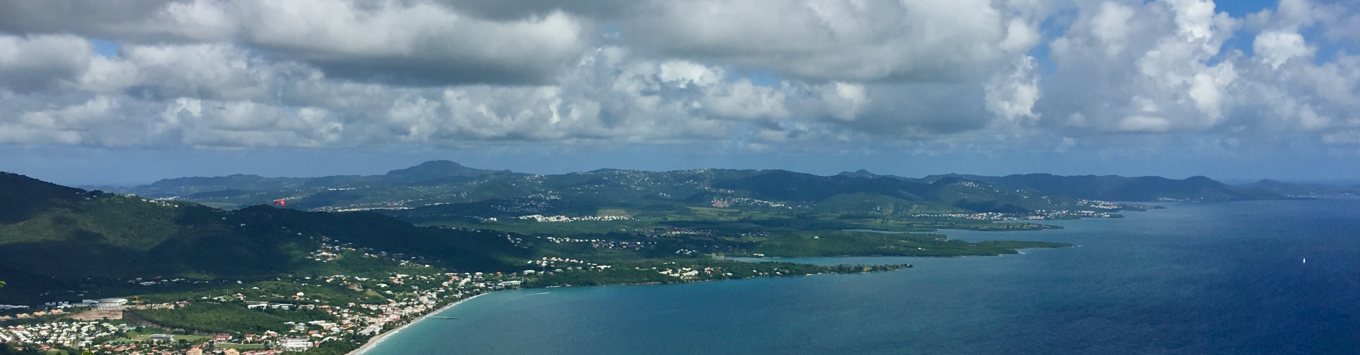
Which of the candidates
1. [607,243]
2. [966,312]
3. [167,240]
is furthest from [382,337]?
[607,243]

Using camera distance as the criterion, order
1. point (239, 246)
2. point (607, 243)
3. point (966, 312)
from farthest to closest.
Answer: point (607, 243)
point (239, 246)
point (966, 312)

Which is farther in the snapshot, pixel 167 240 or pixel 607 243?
pixel 607 243

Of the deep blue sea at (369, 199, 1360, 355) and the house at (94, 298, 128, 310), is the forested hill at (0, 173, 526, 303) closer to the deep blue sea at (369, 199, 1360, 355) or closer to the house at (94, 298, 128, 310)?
the house at (94, 298, 128, 310)

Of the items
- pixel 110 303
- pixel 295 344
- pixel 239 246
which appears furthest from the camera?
pixel 239 246

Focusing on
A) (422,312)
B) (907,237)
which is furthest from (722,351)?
(907,237)

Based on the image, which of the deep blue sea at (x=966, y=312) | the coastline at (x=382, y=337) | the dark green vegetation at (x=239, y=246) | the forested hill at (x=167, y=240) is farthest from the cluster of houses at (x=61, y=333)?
the deep blue sea at (x=966, y=312)

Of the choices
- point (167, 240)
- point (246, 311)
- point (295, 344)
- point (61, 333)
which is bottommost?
point (295, 344)

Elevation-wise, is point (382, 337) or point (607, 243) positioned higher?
point (607, 243)

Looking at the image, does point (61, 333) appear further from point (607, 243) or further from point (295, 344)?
point (607, 243)
